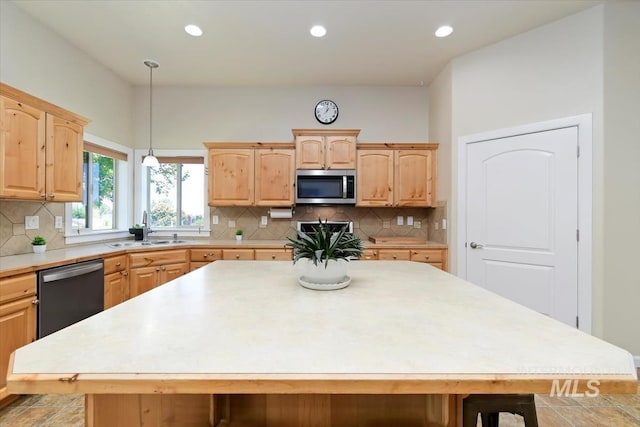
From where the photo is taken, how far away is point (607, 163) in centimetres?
240

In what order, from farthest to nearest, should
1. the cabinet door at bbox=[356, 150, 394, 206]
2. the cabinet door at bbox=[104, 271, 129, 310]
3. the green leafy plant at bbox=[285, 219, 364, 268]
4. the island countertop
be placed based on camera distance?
the cabinet door at bbox=[356, 150, 394, 206]
the cabinet door at bbox=[104, 271, 129, 310]
the green leafy plant at bbox=[285, 219, 364, 268]
the island countertop

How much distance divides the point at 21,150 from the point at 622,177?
183 inches

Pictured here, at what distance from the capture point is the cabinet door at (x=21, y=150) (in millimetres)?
2010

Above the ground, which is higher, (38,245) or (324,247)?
(324,247)

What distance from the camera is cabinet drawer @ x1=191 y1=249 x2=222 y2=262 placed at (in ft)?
11.4

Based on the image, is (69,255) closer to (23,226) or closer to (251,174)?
(23,226)

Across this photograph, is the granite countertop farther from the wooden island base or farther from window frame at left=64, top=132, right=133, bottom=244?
the wooden island base

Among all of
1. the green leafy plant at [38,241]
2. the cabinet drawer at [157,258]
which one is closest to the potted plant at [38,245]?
the green leafy plant at [38,241]

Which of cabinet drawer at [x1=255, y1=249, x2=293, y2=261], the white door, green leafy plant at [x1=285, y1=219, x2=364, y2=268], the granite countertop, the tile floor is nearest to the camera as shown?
green leafy plant at [x1=285, y1=219, x2=364, y2=268]

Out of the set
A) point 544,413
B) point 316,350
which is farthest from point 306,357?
point 544,413

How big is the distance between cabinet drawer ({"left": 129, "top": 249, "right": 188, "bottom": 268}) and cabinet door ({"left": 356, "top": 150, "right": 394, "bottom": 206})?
2.22 m

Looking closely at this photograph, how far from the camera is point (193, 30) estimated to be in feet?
9.29

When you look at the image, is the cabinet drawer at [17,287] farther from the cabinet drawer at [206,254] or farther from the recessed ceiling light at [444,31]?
the recessed ceiling light at [444,31]

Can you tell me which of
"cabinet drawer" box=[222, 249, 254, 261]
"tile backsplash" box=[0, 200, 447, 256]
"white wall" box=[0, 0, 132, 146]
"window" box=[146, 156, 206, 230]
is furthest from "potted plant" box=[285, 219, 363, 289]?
"window" box=[146, 156, 206, 230]
